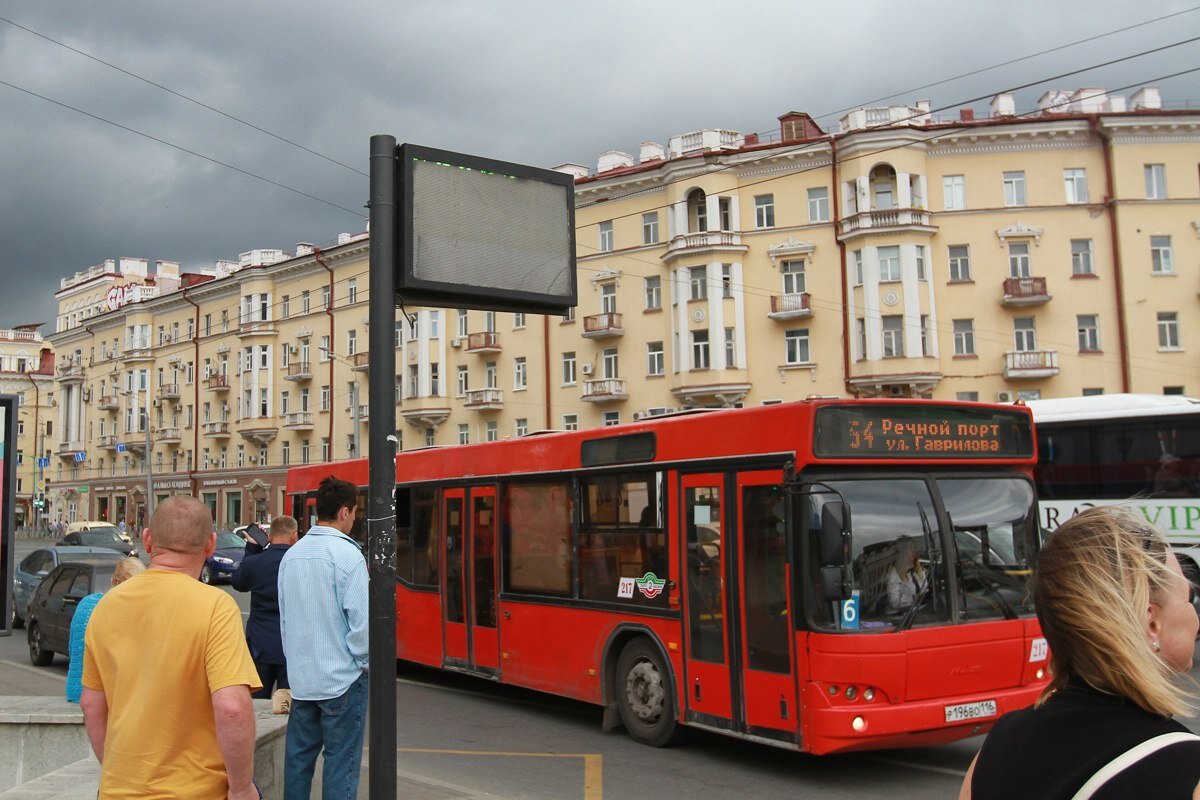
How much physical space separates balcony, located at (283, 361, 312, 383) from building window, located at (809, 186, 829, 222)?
31.1 meters

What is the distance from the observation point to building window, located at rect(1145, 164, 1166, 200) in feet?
134

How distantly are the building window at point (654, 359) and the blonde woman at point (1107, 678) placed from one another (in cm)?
4454

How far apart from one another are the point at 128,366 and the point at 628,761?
2956 inches

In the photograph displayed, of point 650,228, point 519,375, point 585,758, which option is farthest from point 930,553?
point 519,375

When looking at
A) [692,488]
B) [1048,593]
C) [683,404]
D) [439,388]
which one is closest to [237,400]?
[439,388]

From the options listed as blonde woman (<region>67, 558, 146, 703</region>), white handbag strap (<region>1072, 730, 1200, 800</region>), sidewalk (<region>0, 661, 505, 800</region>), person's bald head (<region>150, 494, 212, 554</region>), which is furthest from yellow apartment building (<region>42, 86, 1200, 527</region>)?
white handbag strap (<region>1072, 730, 1200, 800</region>)

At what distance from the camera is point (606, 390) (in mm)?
47438

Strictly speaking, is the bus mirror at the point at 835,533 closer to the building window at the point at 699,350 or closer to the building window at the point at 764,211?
the building window at the point at 699,350

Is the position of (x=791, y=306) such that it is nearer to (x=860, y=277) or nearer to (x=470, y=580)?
(x=860, y=277)

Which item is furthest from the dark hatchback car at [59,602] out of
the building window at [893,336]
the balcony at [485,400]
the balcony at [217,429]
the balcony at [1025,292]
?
the balcony at [217,429]

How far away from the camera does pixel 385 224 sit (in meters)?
4.35

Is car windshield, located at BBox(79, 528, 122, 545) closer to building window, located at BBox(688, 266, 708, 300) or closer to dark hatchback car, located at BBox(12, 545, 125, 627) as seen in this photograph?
dark hatchback car, located at BBox(12, 545, 125, 627)

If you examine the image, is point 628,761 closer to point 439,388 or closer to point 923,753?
point 923,753

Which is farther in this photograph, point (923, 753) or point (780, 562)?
point (923, 753)
